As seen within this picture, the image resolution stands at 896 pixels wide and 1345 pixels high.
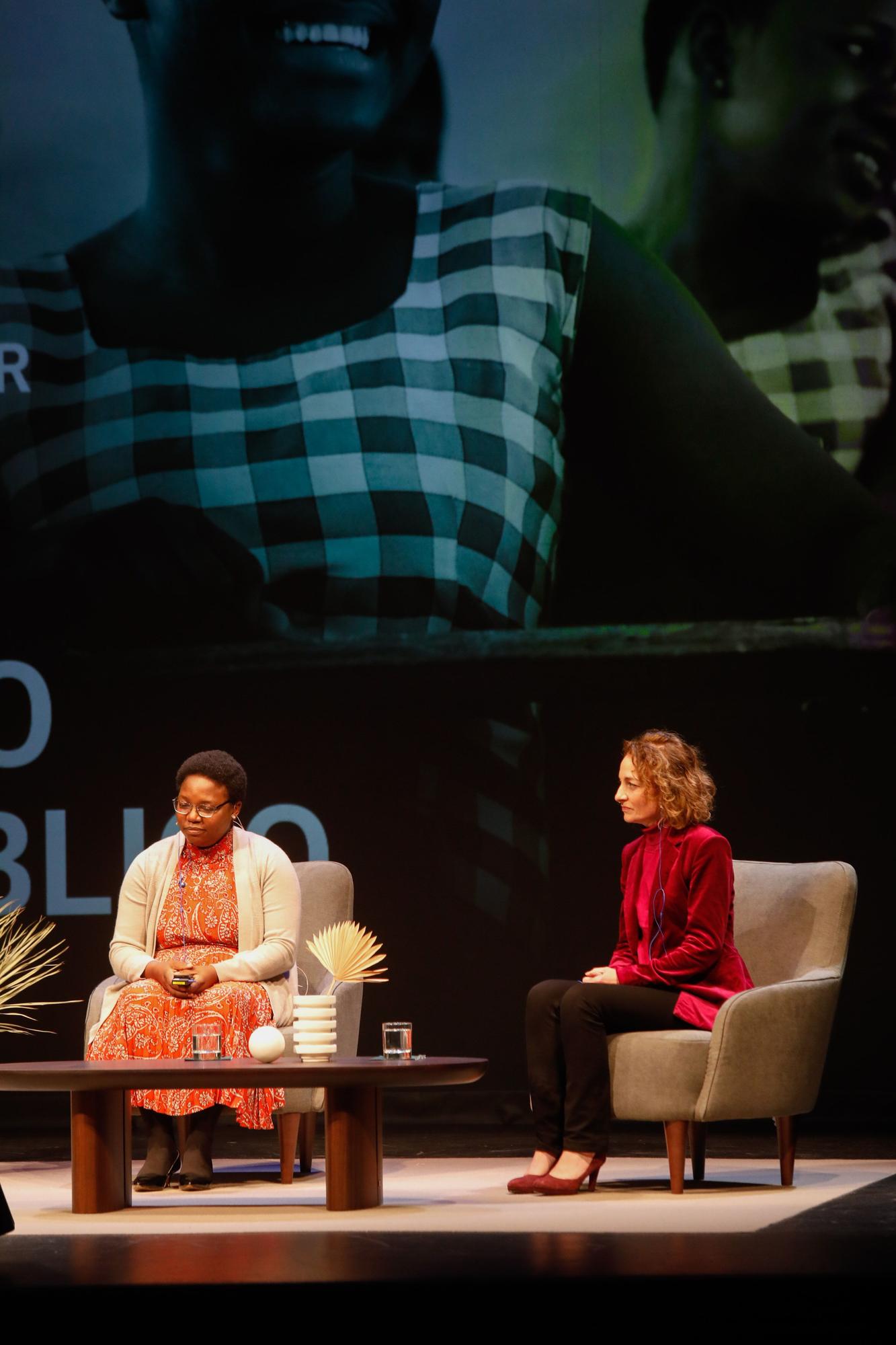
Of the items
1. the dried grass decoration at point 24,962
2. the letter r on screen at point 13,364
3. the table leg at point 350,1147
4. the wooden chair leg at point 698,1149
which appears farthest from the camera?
the letter r on screen at point 13,364

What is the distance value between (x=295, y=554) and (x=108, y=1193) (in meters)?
2.56

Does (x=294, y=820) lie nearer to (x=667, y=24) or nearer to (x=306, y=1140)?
(x=306, y=1140)

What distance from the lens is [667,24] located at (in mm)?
6207

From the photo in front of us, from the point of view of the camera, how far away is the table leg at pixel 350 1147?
4.10 metres

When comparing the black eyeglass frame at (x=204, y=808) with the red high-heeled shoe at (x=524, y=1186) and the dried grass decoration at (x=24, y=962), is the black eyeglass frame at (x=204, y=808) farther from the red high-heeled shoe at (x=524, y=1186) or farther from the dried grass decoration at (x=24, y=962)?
the dried grass decoration at (x=24, y=962)

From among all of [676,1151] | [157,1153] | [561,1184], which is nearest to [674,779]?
[676,1151]

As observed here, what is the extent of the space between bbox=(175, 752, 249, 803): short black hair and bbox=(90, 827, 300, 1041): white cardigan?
0.17 metres

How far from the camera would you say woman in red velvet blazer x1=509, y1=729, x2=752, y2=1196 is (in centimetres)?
431

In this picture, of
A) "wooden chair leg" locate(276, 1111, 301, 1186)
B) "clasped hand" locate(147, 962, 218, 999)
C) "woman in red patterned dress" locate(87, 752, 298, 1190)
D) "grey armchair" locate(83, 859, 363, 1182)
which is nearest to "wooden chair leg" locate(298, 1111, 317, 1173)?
"grey armchair" locate(83, 859, 363, 1182)

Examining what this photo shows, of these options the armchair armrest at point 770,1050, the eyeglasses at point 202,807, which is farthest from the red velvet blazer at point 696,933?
the eyeglasses at point 202,807

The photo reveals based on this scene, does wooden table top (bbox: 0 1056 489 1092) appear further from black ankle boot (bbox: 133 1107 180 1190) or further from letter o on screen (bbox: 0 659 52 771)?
letter o on screen (bbox: 0 659 52 771)

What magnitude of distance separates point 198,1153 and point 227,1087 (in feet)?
1.84

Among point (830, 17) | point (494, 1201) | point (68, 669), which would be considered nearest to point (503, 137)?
point (830, 17)

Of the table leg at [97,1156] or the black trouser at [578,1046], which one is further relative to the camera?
the black trouser at [578,1046]
